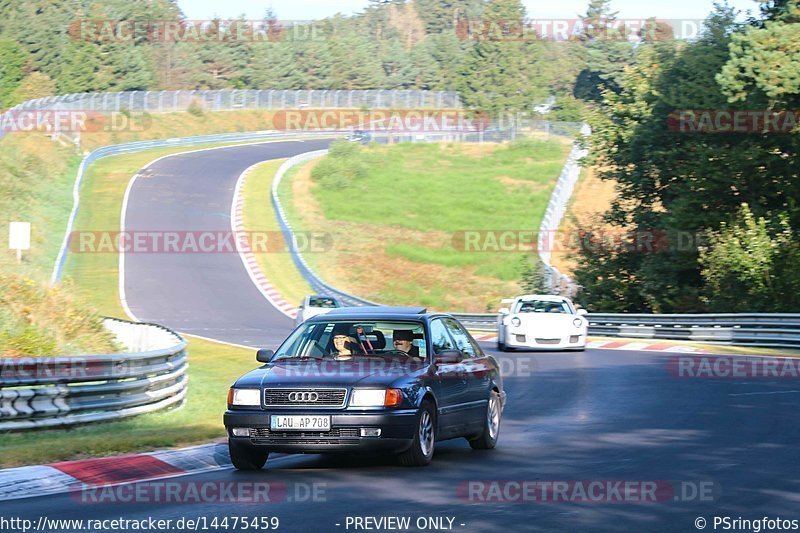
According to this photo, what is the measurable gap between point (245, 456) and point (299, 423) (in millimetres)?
676

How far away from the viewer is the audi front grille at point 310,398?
10031 millimetres

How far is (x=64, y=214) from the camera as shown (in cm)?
5422

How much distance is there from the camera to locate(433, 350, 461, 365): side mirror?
1103 centimetres

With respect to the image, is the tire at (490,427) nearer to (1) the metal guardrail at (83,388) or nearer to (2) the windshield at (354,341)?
(2) the windshield at (354,341)

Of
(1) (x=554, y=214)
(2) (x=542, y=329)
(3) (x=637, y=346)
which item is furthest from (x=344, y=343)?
(1) (x=554, y=214)

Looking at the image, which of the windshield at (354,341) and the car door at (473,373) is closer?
the windshield at (354,341)

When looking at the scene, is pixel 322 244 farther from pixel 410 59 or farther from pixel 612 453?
pixel 410 59

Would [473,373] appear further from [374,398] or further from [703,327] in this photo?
[703,327]

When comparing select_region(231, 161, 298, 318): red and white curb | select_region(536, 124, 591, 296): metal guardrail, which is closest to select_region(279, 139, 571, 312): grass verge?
select_region(536, 124, 591, 296): metal guardrail

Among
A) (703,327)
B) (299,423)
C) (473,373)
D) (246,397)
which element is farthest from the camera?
(703,327)

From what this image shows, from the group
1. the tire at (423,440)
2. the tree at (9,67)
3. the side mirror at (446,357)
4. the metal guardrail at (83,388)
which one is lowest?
the metal guardrail at (83,388)

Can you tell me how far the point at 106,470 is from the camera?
10.5m

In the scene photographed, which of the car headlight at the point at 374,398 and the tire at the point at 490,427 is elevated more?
the car headlight at the point at 374,398

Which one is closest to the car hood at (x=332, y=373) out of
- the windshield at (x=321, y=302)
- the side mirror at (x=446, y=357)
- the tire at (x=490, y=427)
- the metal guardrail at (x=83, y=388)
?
the side mirror at (x=446, y=357)
